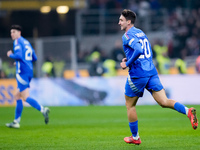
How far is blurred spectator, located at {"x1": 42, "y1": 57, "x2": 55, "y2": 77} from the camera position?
19812 mm

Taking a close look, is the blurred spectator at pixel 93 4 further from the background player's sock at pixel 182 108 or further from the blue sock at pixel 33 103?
the background player's sock at pixel 182 108

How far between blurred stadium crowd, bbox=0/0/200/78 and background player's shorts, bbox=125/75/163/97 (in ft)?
39.5

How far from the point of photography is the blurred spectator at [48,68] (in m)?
19.8

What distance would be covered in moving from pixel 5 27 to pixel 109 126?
63.4 ft

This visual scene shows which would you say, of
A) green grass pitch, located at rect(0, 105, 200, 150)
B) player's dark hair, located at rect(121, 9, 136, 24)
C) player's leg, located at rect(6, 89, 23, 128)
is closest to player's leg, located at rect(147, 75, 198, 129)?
green grass pitch, located at rect(0, 105, 200, 150)

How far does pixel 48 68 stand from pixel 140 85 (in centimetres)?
1258

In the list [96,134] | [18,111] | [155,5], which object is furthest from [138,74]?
[155,5]

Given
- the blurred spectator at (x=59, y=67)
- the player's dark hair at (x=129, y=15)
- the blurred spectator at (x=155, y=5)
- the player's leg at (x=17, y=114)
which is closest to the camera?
the player's dark hair at (x=129, y=15)

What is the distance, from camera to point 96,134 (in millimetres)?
9531

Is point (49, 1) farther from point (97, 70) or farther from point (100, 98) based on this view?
point (100, 98)

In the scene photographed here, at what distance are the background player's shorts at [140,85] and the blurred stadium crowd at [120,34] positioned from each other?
12.0m

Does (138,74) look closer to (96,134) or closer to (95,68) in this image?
(96,134)

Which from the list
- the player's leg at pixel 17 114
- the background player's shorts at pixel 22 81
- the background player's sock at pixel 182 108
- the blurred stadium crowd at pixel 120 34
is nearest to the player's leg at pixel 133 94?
the background player's sock at pixel 182 108

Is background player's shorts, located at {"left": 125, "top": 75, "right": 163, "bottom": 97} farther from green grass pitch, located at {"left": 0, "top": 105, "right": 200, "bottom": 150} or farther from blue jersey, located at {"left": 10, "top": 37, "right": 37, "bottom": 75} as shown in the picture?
blue jersey, located at {"left": 10, "top": 37, "right": 37, "bottom": 75}
